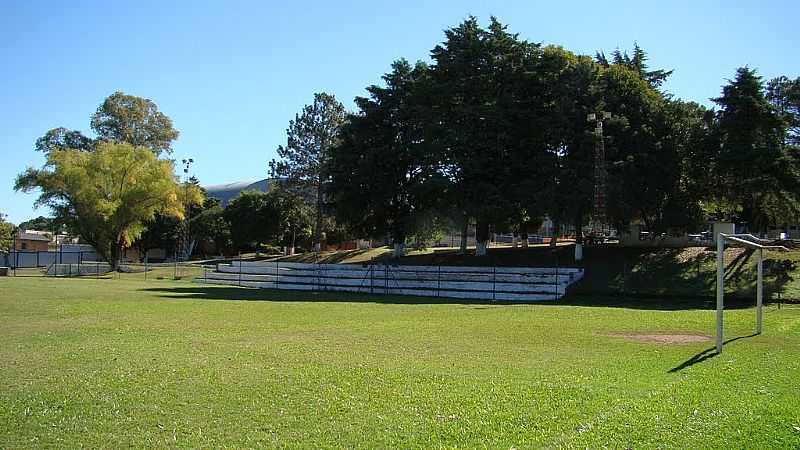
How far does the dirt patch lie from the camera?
15.1 meters

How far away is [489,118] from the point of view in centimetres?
4000

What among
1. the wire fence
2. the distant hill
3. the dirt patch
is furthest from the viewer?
the distant hill

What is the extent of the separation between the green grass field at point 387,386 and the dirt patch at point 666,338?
0.34 meters

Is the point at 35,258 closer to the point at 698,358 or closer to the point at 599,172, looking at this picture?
the point at 599,172

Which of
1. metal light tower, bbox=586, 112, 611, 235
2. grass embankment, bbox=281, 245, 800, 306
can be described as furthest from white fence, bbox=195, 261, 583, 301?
metal light tower, bbox=586, 112, 611, 235

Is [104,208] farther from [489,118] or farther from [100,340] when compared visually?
[100,340]

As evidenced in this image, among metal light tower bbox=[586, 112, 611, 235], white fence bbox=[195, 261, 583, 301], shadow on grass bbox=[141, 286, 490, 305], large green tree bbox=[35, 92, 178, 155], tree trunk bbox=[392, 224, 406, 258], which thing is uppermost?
large green tree bbox=[35, 92, 178, 155]

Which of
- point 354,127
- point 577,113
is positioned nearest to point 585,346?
point 577,113

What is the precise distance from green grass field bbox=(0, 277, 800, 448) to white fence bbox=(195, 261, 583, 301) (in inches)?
608

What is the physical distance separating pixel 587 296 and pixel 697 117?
15.2 metres

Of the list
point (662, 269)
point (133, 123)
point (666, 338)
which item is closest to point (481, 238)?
point (662, 269)

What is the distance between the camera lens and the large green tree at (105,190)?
55750 mm

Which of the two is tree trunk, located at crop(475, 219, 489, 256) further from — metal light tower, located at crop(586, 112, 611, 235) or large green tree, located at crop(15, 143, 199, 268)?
large green tree, located at crop(15, 143, 199, 268)

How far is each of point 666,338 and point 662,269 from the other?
69.2 feet
